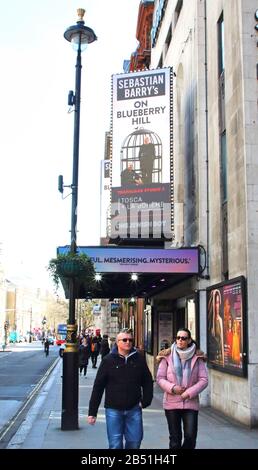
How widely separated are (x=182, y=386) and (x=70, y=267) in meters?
5.20

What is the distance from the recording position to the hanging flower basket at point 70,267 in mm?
11664

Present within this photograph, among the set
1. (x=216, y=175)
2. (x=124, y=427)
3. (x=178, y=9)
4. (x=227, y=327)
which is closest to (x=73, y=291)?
(x=227, y=327)

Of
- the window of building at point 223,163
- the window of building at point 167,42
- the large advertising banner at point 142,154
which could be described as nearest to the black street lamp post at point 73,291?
the window of building at point 223,163

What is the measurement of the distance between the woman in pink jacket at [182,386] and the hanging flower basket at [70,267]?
4.95m

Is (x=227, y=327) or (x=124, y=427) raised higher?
(x=227, y=327)

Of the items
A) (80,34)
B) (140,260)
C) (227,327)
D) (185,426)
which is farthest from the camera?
(140,260)

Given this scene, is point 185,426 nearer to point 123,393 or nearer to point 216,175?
point 123,393

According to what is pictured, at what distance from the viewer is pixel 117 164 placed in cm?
1828

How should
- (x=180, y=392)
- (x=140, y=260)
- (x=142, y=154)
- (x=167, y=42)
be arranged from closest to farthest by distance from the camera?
(x=180, y=392)
(x=140, y=260)
(x=142, y=154)
(x=167, y=42)

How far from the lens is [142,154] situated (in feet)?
58.1

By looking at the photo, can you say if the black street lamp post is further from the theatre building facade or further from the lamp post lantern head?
the theatre building facade

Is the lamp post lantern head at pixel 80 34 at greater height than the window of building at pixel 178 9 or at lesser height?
lesser

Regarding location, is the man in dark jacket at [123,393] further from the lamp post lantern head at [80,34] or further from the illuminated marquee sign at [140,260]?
the illuminated marquee sign at [140,260]
